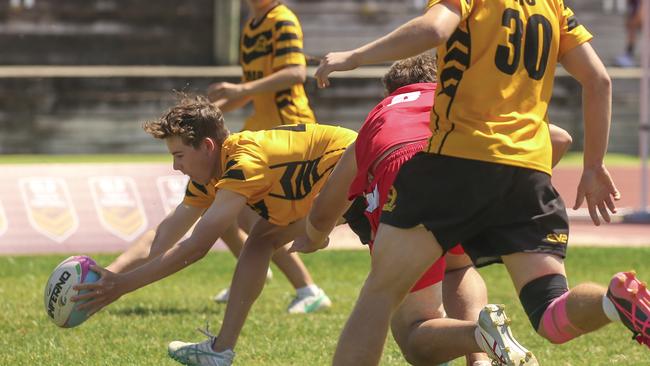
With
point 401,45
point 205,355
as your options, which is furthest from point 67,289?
point 401,45

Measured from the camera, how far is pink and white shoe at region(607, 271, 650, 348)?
4.19 m

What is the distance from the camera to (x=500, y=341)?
4645 mm

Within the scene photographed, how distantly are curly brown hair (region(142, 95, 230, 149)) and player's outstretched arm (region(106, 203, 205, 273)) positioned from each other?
0.50 m

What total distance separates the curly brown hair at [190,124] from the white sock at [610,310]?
87.1 inches

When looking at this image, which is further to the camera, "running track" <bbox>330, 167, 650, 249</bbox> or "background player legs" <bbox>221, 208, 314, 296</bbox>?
"running track" <bbox>330, 167, 650, 249</bbox>

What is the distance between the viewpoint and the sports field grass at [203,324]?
6387mm

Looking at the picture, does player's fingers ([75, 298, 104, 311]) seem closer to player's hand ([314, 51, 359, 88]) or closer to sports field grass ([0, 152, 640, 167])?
player's hand ([314, 51, 359, 88])

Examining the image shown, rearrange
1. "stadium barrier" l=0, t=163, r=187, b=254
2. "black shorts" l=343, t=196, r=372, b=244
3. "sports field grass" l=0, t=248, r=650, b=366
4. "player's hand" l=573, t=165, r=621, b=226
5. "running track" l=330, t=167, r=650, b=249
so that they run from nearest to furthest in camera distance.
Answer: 1. "player's hand" l=573, t=165, r=621, b=226
2. "black shorts" l=343, t=196, r=372, b=244
3. "sports field grass" l=0, t=248, r=650, b=366
4. "stadium barrier" l=0, t=163, r=187, b=254
5. "running track" l=330, t=167, r=650, b=249

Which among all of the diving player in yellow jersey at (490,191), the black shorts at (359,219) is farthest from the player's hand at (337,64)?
the black shorts at (359,219)

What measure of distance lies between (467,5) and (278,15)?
460 centimetres

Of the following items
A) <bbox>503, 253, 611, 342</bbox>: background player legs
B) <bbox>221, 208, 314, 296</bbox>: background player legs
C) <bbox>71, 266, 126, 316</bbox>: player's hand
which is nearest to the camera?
<bbox>503, 253, 611, 342</bbox>: background player legs

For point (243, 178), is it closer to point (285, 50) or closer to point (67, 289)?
point (67, 289)

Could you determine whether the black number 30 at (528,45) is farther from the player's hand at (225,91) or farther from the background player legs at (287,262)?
the player's hand at (225,91)

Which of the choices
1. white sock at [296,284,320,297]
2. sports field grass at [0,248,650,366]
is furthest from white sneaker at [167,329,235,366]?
white sock at [296,284,320,297]
